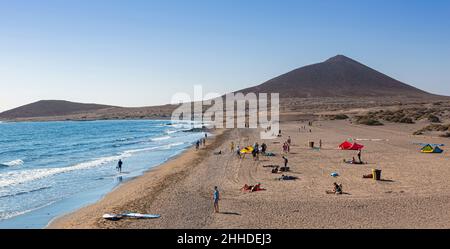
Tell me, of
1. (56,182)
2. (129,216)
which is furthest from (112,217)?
(56,182)

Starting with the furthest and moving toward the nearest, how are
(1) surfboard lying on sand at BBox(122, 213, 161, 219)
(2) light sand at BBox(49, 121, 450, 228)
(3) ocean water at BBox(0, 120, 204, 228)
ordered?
1. (3) ocean water at BBox(0, 120, 204, 228)
2. (1) surfboard lying on sand at BBox(122, 213, 161, 219)
3. (2) light sand at BBox(49, 121, 450, 228)

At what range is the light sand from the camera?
12.9 m

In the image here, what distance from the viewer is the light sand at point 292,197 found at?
12891 mm

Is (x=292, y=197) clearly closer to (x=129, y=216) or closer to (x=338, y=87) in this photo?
(x=129, y=216)

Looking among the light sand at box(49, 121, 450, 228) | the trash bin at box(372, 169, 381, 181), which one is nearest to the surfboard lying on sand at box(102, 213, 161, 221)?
the light sand at box(49, 121, 450, 228)

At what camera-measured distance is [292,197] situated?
1623 cm

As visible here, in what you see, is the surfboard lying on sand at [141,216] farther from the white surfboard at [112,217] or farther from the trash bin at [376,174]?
the trash bin at [376,174]

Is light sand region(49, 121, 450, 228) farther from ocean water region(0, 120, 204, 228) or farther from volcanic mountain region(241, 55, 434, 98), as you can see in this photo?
volcanic mountain region(241, 55, 434, 98)

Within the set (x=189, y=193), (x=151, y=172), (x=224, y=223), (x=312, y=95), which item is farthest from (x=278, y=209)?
(x=312, y=95)

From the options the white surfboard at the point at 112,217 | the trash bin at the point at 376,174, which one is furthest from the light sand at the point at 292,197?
the trash bin at the point at 376,174
